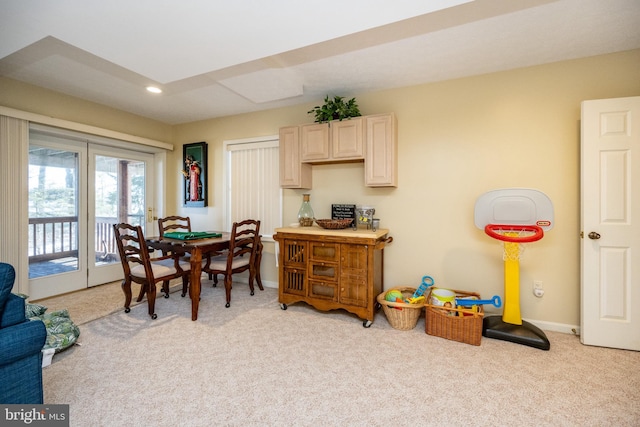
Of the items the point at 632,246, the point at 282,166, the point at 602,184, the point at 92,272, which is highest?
the point at 282,166

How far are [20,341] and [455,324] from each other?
2.85m

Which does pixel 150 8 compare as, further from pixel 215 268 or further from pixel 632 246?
pixel 632 246

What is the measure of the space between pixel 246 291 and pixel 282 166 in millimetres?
1740

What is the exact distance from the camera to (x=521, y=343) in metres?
2.33

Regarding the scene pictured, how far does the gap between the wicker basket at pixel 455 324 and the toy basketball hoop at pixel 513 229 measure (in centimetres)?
23

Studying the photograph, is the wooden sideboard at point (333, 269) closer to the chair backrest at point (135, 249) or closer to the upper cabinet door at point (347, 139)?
the upper cabinet door at point (347, 139)

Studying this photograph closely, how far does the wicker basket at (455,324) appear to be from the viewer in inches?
91.7

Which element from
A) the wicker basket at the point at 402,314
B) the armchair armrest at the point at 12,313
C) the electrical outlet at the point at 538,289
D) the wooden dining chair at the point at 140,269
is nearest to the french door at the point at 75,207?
the wooden dining chair at the point at 140,269

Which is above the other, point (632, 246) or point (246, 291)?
point (632, 246)

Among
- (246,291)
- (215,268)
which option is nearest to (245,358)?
(215,268)

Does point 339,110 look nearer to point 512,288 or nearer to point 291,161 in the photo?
point 291,161

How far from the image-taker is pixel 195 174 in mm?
4461

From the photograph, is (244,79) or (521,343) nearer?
(521,343)

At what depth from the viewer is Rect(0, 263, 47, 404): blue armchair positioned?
1.34 metres
